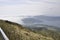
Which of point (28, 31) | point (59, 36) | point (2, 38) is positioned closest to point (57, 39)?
point (59, 36)

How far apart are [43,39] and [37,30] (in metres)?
0.88

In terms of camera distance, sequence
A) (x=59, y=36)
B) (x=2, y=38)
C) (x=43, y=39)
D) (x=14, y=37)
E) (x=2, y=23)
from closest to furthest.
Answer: (x=2, y=38)
(x=14, y=37)
(x=43, y=39)
(x=59, y=36)
(x=2, y=23)

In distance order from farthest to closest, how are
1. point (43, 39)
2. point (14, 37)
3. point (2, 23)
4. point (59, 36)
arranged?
1. point (2, 23)
2. point (59, 36)
3. point (43, 39)
4. point (14, 37)

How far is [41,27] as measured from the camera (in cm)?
605

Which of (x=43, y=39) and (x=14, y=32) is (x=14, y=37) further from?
(x=43, y=39)

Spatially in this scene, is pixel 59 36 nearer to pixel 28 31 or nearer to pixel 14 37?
pixel 28 31

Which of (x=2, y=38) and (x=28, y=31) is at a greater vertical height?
(x=2, y=38)

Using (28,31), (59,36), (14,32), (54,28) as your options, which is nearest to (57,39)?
(59,36)

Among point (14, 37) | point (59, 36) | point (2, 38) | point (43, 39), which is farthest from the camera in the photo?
point (59, 36)

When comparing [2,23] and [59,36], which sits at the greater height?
[2,23]

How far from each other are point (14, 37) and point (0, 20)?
5.73ft

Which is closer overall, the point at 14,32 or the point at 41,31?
the point at 14,32

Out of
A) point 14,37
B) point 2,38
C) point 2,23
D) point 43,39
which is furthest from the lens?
point 2,23

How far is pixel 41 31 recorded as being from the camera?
580cm
